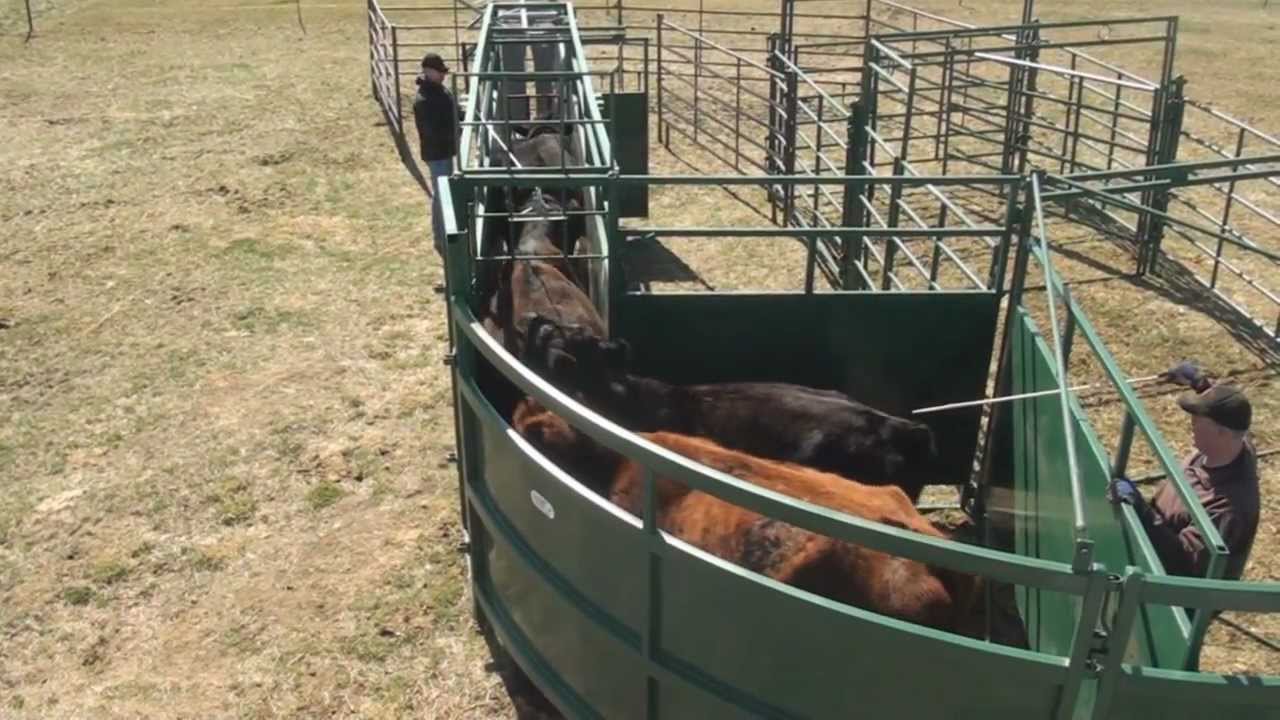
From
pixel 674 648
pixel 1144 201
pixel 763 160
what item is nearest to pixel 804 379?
pixel 674 648

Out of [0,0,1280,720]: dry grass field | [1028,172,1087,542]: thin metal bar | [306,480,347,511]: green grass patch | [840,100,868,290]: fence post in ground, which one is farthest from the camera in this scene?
[840,100,868,290]: fence post in ground

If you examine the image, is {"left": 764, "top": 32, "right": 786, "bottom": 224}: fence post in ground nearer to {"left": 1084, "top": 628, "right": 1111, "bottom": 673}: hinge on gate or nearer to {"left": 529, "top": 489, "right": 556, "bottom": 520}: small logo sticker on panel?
{"left": 529, "top": 489, "right": 556, "bottom": 520}: small logo sticker on panel

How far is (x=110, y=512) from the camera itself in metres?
6.39

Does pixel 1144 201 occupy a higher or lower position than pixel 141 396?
higher

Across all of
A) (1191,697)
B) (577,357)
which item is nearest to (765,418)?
(577,357)

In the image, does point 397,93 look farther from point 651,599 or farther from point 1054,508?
point 651,599

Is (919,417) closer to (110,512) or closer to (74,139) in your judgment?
(110,512)

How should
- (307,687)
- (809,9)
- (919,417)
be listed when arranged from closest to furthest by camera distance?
1. (307,687)
2. (919,417)
3. (809,9)

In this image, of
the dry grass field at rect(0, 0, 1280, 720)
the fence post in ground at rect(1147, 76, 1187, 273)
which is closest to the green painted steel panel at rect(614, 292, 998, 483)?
the dry grass field at rect(0, 0, 1280, 720)

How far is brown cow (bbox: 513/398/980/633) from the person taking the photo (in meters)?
3.88

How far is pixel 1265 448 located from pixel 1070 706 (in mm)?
5018

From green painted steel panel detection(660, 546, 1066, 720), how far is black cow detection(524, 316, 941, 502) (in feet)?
6.40

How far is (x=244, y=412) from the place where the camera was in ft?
24.5

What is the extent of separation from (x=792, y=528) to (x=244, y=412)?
185 inches
